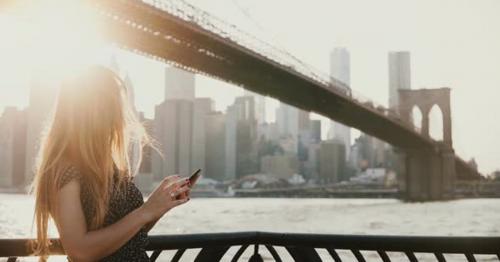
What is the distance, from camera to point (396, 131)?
42375 mm

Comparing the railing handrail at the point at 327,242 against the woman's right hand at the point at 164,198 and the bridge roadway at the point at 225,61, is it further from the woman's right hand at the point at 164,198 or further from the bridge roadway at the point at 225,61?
the bridge roadway at the point at 225,61

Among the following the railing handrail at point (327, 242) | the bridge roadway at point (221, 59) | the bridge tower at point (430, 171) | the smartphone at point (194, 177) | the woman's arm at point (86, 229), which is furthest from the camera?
the bridge tower at point (430, 171)

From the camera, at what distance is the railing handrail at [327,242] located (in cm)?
196

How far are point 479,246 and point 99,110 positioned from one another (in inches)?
43.8

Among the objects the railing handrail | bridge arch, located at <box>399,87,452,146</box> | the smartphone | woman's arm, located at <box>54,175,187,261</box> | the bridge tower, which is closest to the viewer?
woman's arm, located at <box>54,175,187,261</box>

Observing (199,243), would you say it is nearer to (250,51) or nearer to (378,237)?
(378,237)

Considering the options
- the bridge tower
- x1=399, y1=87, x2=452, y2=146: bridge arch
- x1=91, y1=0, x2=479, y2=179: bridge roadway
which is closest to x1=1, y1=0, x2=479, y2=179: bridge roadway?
x1=91, y1=0, x2=479, y2=179: bridge roadway

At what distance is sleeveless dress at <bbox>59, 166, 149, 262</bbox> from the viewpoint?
162 cm

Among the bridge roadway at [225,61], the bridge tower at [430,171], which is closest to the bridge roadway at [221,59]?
the bridge roadway at [225,61]

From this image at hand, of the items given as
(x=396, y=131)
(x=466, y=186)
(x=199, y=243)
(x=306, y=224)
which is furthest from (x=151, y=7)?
(x=466, y=186)

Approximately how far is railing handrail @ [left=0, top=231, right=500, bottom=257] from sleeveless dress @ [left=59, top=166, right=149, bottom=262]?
48cm

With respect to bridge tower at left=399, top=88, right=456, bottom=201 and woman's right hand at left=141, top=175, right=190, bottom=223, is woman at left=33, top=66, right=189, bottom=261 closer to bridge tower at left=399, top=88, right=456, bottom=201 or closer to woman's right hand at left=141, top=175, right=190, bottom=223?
woman's right hand at left=141, top=175, right=190, bottom=223

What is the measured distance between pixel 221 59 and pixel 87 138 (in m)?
24.7

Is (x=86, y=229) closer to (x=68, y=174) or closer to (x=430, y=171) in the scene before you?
(x=68, y=174)
